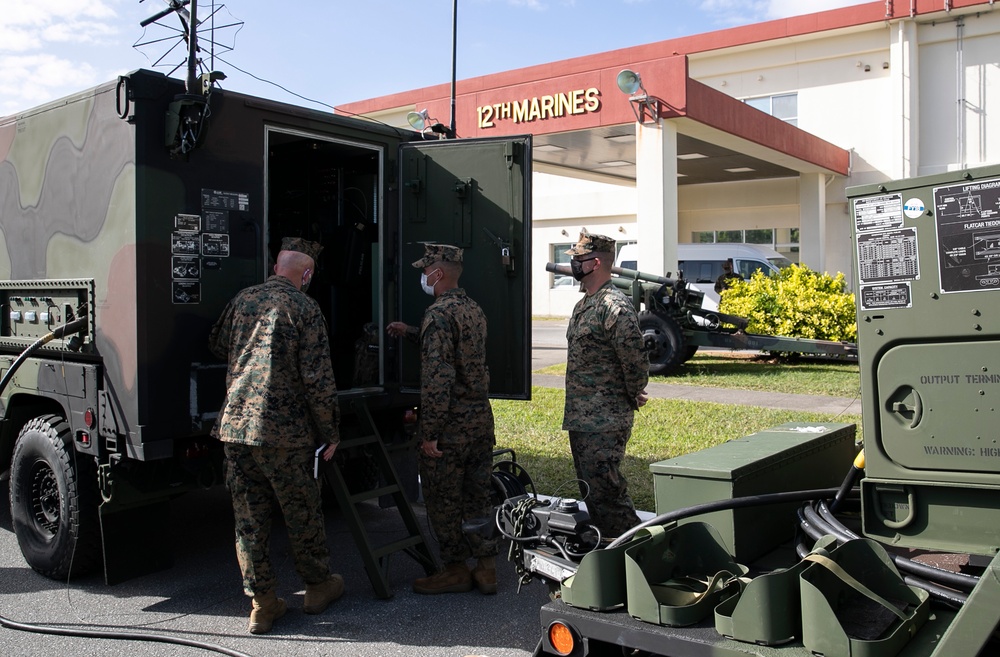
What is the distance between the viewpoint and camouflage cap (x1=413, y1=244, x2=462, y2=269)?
4.95 metres

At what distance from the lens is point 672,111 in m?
15.2

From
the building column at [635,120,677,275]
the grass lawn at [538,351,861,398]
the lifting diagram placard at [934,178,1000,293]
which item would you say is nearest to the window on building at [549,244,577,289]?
the building column at [635,120,677,275]

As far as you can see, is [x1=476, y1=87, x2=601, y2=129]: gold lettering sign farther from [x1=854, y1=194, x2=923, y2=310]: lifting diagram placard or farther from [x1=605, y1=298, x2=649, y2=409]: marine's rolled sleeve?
[x1=854, y1=194, x2=923, y2=310]: lifting diagram placard

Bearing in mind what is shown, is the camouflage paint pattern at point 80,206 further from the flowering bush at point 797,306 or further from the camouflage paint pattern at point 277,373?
the flowering bush at point 797,306

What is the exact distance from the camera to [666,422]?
930 cm

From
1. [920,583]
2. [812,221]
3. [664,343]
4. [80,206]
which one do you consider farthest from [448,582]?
[812,221]

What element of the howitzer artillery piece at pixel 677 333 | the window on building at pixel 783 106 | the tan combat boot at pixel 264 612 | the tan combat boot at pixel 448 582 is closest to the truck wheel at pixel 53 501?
the tan combat boot at pixel 264 612

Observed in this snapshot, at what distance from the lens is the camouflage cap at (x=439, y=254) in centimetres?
495

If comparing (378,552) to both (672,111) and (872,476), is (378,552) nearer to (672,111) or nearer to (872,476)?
(872,476)

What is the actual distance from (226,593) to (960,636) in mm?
3808

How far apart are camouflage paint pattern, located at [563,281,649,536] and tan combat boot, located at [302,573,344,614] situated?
1421mm

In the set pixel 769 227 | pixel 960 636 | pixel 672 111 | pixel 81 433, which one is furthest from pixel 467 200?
pixel 769 227

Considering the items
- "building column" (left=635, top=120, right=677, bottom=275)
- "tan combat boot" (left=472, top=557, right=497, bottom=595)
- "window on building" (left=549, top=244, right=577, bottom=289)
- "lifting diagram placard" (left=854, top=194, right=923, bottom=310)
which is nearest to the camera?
"lifting diagram placard" (left=854, top=194, right=923, bottom=310)

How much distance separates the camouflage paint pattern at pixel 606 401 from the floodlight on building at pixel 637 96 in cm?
1069
